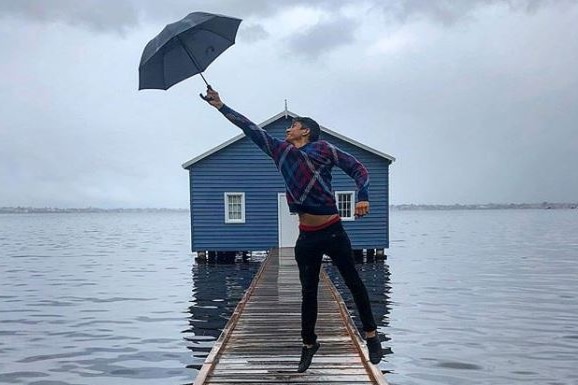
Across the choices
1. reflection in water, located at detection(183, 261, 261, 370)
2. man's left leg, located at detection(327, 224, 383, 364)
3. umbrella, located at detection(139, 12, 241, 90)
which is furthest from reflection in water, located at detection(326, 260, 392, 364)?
umbrella, located at detection(139, 12, 241, 90)

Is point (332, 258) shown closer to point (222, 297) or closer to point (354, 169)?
point (354, 169)

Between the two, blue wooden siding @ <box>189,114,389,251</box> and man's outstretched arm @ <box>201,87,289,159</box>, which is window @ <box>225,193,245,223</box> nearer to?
blue wooden siding @ <box>189,114,389,251</box>

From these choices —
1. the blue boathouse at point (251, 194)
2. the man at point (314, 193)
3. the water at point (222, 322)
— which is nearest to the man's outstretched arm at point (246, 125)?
the man at point (314, 193)

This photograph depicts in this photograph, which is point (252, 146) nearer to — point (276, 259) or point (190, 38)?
point (276, 259)

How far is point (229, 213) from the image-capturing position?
29.3 m

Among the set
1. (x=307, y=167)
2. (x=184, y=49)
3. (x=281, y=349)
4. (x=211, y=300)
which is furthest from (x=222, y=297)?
(x=307, y=167)

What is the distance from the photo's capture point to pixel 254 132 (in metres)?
6.10

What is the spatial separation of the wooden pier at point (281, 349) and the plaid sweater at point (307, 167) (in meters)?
1.90

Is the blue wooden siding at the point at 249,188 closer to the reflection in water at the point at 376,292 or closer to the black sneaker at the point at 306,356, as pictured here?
the reflection in water at the point at 376,292

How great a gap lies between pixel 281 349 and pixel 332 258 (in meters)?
2.55

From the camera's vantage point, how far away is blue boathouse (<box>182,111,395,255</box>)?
29.1 meters

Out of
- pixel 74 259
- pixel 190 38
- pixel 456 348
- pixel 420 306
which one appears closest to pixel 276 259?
pixel 420 306

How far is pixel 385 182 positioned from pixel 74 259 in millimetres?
22802

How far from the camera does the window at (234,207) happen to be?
29.1 meters
